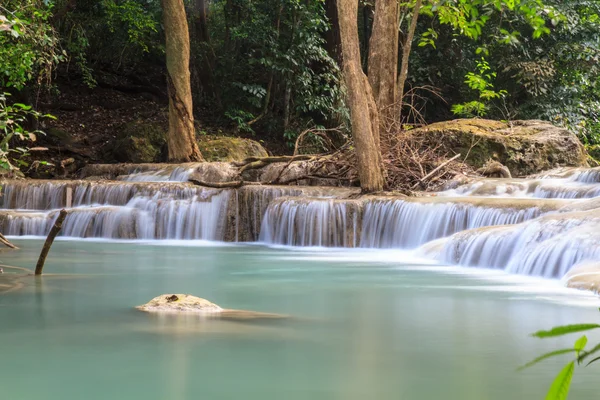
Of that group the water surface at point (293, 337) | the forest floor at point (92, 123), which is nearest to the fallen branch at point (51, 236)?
the water surface at point (293, 337)

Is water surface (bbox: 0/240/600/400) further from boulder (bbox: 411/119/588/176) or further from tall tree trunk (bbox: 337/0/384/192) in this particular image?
boulder (bbox: 411/119/588/176)

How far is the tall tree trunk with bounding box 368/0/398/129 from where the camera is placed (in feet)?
45.7

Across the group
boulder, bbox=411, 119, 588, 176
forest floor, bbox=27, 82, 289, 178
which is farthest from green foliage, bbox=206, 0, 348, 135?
boulder, bbox=411, 119, 588, 176

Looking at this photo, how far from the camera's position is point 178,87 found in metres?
17.4

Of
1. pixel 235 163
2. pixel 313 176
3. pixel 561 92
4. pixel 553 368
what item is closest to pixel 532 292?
pixel 553 368

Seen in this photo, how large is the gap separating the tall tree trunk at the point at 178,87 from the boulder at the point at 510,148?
499 cm

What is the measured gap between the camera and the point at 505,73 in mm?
22531

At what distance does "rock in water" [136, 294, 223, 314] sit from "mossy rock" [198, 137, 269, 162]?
13.2 meters

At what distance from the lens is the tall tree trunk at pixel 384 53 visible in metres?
13.9

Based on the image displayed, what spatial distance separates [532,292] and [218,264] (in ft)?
12.2

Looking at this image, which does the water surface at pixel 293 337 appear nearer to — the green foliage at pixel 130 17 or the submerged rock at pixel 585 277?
the submerged rock at pixel 585 277

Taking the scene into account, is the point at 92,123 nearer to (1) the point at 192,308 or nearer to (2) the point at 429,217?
(2) the point at 429,217

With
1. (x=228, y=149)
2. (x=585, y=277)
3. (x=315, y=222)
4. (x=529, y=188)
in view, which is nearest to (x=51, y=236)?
(x=585, y=277)

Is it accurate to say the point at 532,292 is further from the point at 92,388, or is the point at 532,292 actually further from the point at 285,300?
the point at 92,388
